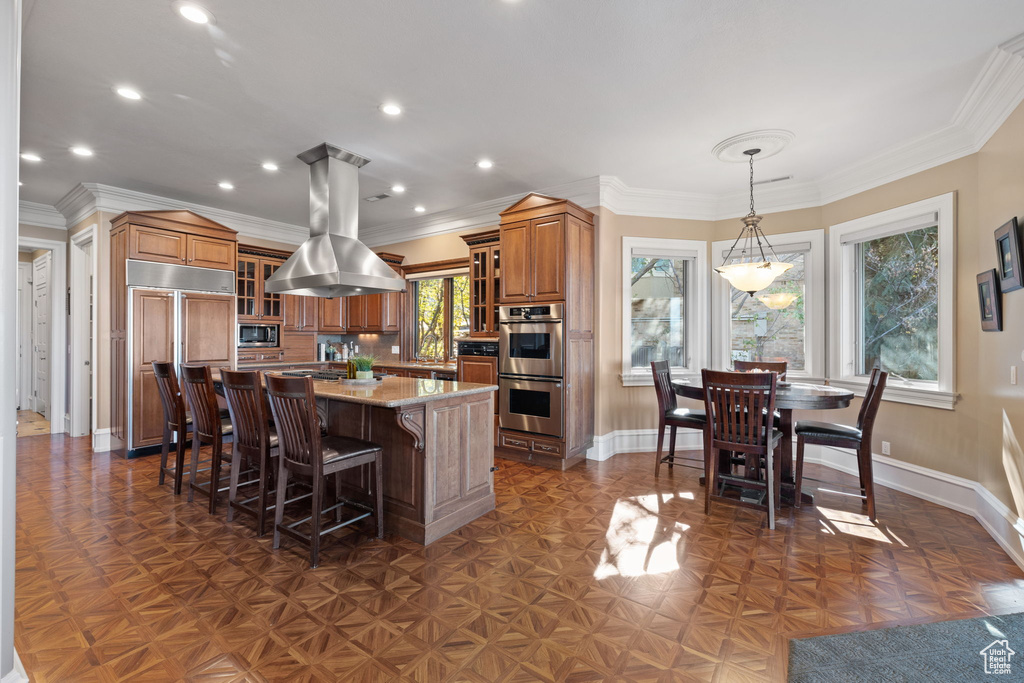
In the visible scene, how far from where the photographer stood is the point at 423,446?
279 cm

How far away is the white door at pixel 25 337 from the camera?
22.6 ft

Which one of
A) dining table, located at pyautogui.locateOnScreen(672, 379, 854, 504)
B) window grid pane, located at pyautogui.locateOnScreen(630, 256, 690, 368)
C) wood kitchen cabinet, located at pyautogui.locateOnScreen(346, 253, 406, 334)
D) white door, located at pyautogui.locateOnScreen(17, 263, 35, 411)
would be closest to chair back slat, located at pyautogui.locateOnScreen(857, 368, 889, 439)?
dining table, located at pyautogui.locateOnScreen(672, 379, 854, 504)

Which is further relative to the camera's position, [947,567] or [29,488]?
[29,488]

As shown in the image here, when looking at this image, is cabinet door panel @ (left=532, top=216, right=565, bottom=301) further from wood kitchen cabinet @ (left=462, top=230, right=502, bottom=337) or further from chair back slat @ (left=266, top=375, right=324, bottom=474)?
chair back slat @ (left=266, top=375, right=324, bottom=474)

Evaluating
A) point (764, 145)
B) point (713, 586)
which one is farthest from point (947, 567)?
point (764, 145)

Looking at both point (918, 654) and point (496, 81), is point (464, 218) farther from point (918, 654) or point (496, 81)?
point (918, 654)

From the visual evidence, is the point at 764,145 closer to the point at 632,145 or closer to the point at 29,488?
the point at 632,145

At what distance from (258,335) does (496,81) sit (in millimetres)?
4759

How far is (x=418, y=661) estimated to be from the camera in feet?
5.84

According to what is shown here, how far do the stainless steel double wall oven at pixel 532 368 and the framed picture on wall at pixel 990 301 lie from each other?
2.97 m

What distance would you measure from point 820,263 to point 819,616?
12.1ft

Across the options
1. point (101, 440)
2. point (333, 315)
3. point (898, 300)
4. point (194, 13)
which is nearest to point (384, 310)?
point (333, 315)

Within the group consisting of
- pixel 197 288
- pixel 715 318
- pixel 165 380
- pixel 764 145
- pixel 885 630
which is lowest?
pixel 885 630

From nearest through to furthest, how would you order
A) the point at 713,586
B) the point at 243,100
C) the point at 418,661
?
the point at 418,661 < the point at 713,586 < the point at 243,100
